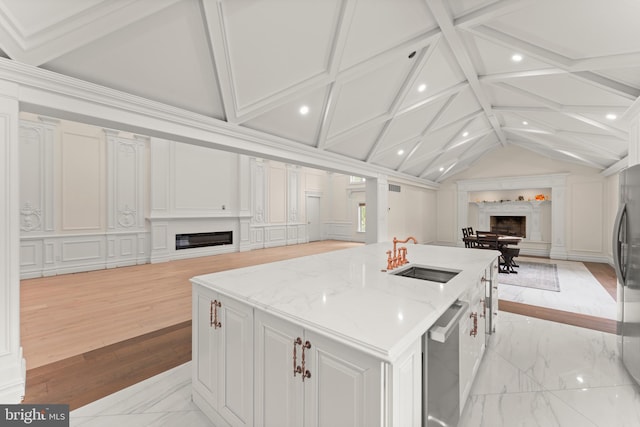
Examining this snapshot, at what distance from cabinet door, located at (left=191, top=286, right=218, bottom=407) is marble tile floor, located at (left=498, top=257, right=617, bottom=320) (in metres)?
4.54

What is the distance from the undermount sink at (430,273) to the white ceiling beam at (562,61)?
9.67 ft

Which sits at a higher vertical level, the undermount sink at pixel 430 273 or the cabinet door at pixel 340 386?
the undermount sink at pixel 430 273

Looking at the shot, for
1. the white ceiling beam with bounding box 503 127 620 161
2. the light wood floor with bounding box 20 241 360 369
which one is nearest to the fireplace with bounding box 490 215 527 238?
the white ceiling beam with bounding box 503 127 620 161

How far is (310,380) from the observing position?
116 centimetres

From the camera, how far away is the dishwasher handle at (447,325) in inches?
45.6

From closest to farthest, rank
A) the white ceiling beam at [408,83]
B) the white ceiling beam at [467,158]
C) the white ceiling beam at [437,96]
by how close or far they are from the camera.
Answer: the white ceiling beam at [408,83], the white ceiling beam at [437,96], the white ceiling beam at [467,158]

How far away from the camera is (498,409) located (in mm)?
1886

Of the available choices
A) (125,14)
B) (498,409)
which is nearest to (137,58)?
(125,14)

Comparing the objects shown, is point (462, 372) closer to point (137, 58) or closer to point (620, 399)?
point (620, 399)

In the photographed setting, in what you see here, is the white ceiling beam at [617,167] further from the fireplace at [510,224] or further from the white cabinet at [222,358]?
the white cabinet at [222,358]

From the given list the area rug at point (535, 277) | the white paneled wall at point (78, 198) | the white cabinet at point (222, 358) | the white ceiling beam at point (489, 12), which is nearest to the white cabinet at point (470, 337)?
the white cabinet at point (222, 358)

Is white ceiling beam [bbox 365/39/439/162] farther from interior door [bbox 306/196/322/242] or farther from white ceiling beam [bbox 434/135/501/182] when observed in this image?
interior door [bbox 306/196/322/242]

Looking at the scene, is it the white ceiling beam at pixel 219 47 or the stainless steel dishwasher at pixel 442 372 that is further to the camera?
the white ceiling beam at pixel 219 47

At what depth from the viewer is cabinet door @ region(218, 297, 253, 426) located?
4.73 ft
